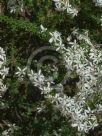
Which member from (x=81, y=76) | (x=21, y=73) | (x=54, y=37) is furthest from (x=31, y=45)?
(x=81, y=76)

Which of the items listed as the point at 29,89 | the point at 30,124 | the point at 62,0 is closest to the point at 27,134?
the point at 30,124

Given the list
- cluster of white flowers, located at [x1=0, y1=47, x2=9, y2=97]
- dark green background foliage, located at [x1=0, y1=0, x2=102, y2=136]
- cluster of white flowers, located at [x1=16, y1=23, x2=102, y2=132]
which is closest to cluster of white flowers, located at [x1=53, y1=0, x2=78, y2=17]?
dark green background foliage, located at [x1=0, y1=0, x2=102, y2=136]

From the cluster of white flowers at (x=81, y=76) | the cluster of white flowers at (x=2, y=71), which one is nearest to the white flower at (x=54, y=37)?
the cluster of white flowers at (x=81, y=76)

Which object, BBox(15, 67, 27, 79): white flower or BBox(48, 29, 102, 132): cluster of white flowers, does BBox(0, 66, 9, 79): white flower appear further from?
BBox(48, 29, 102, 132): cluster of white flowers

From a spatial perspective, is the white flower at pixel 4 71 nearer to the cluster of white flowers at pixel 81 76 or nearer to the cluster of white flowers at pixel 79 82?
the cluster of white flowers at pixel 79 82

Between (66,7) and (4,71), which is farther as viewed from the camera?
(66,7)

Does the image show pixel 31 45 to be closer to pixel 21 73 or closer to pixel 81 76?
pixel 21 73

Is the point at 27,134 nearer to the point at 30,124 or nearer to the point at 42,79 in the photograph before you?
the point at 30,124
